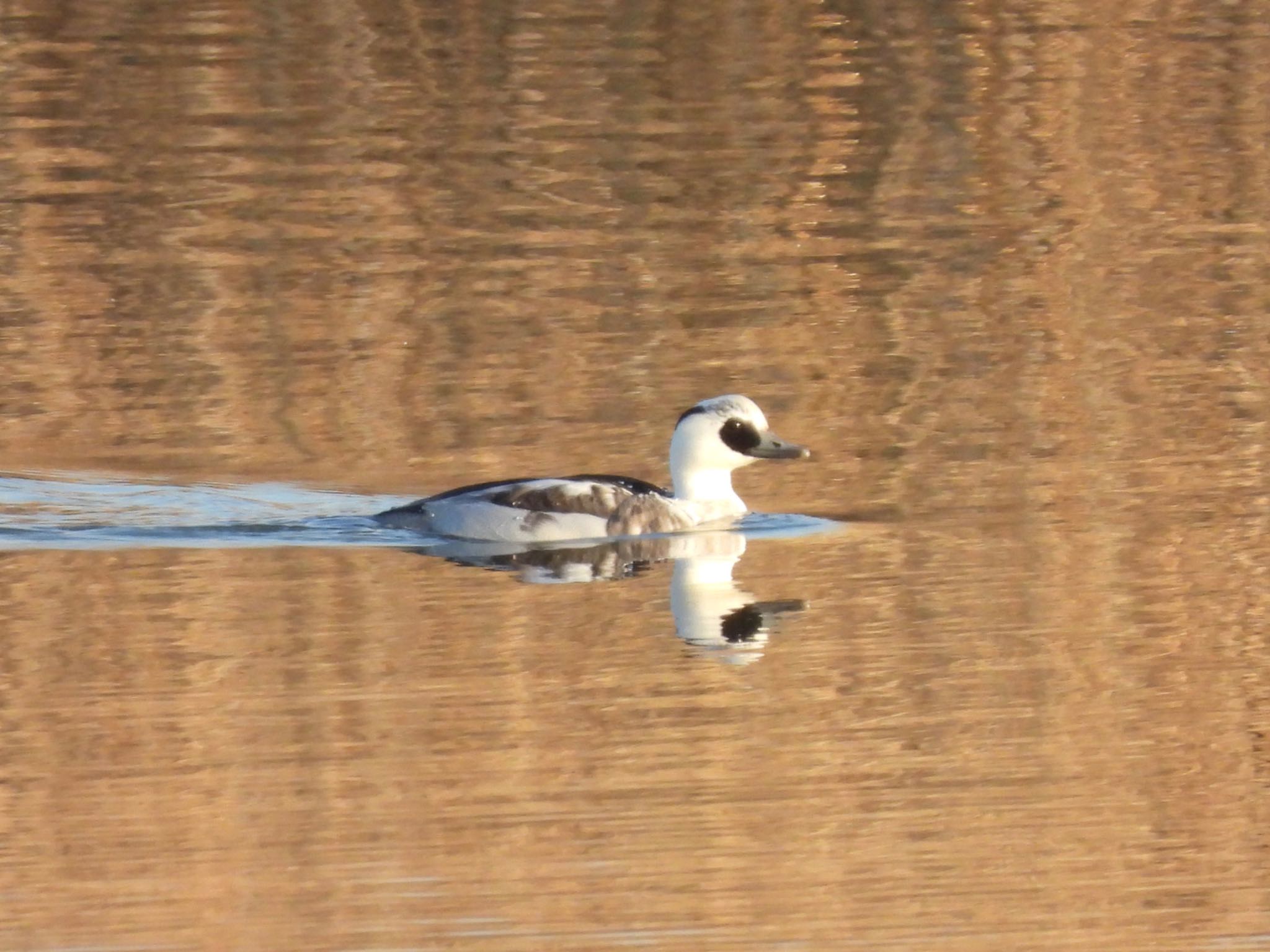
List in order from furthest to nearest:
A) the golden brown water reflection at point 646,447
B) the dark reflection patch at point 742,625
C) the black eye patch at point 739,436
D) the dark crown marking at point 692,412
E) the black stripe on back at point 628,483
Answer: the dark crown marking at point 692,412 < the black eye patch at point 739,436 < the black stripe on back at point 628,483 < the dark reflection patch at point 742,625 < the golden brown water reflection at point 646,447

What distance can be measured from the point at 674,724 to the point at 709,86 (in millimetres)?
18751

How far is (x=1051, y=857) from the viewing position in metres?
7.70

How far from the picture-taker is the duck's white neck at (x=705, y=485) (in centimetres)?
1362

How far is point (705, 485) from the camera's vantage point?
13.7m

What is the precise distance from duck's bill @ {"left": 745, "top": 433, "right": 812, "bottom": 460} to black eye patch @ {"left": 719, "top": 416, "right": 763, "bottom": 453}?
0.07 feet

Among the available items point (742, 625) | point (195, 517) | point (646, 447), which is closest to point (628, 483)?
point (646, 447)

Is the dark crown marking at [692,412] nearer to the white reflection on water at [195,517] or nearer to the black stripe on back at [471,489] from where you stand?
the white reflection on water at [195,517]

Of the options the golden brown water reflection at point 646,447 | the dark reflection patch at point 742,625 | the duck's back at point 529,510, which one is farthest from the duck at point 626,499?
the dark reflection patch at point 742,625

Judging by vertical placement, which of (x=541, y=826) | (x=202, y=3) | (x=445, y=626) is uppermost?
(x=541, y=826)

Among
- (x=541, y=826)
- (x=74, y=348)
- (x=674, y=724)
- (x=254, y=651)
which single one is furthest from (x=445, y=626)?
(x=74, y=348)

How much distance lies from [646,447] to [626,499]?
5.82ft

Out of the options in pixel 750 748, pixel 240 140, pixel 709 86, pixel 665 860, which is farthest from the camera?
pixel 709 86

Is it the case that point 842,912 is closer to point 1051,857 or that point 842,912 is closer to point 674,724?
point 1051,857

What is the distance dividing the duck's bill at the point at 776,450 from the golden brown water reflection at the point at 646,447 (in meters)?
0.24
